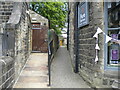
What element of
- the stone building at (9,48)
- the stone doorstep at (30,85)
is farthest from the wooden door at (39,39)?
the stone doorstep at (30,85)

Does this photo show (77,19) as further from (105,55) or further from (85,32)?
(105,55)

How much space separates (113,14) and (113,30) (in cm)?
52

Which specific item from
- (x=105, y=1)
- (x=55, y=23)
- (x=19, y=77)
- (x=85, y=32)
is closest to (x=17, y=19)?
(x=19, y=77)

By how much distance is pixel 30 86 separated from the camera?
533 centimetres

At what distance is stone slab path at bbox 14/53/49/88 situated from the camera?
18.0ft

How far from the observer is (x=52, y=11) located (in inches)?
794

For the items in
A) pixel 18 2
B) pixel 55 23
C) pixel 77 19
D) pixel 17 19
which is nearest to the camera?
pixel 17 19

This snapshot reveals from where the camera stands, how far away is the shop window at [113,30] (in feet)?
16.3

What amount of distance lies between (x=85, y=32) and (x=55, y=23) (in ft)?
47.6

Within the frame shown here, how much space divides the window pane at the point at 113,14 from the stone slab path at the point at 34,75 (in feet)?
9.95

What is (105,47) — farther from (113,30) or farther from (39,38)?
(39,38)

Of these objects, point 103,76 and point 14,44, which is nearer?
point 103,76

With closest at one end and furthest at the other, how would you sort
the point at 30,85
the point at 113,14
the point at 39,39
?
the point at 113,14 < the point at 30,85 < the point at 39,39

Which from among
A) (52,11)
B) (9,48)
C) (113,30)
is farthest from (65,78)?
(52,11)
